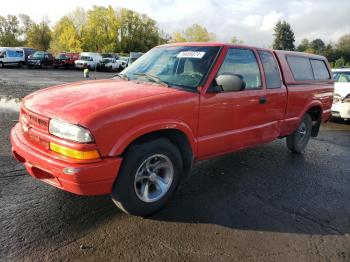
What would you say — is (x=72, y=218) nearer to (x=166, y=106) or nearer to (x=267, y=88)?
(x=166, y=106)

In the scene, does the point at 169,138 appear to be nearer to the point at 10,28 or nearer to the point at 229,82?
the point at 229,82

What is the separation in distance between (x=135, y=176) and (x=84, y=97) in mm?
974

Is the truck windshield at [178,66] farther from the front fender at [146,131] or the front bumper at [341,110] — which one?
the front bumper at [341,110]

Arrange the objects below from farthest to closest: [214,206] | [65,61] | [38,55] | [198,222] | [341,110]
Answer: [65,61] → [38,55] → [341,110] → [214,206] → [198,222]

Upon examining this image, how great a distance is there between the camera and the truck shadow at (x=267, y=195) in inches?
155

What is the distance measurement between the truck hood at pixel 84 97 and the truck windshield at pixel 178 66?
0.87ft

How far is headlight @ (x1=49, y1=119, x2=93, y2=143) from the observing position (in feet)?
10.7

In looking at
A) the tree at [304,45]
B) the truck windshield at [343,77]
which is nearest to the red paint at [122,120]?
the truck windshield at [343,77]

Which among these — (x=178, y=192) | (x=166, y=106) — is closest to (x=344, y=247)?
(x=178, y=192)

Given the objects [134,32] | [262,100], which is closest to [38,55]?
[262,100]

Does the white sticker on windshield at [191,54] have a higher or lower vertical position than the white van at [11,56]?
higher

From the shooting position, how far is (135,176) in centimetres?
365

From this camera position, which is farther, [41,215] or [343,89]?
[343,89]

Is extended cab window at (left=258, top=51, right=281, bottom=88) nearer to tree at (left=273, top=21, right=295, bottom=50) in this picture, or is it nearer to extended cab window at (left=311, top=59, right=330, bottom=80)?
extended cab window at (left=311, top=59, right=330, bottom=80)
